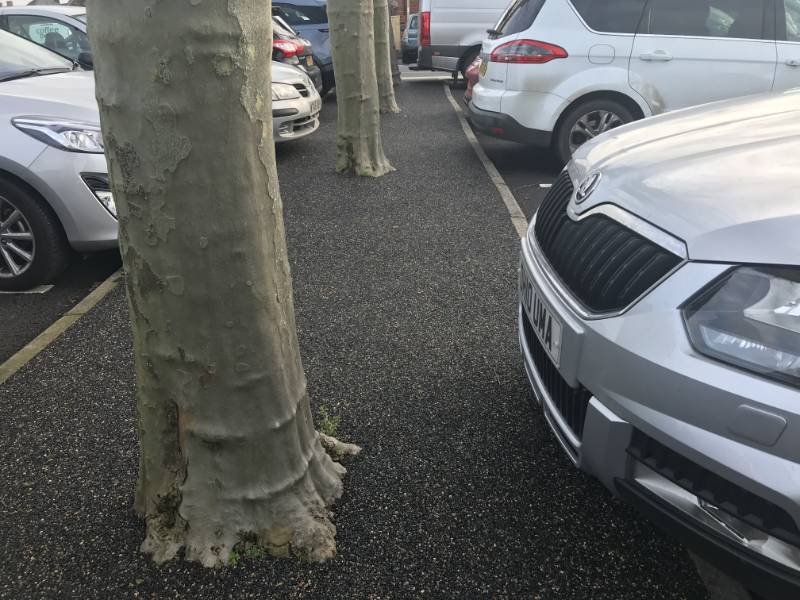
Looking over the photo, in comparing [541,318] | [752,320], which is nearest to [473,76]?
[541,318]

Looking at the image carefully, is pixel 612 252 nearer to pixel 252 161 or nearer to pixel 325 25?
pixel 252 161

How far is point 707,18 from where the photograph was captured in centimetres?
601

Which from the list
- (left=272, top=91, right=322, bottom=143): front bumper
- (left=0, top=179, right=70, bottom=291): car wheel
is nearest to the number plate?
(left=0, top=179, right=70, bottom=291): car wheel

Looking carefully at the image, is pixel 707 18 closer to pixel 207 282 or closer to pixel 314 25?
pixel 207 282

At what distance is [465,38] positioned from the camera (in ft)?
43.4

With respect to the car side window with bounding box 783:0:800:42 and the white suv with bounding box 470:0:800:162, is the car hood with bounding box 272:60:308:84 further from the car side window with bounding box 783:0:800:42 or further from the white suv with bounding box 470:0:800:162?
the car side window with bounding box 783:0:800:42

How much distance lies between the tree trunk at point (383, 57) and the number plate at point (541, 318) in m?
8.56

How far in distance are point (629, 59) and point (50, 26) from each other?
20.2ft

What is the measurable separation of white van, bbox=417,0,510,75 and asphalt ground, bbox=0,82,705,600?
1008cm

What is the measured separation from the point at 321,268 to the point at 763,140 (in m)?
2.92

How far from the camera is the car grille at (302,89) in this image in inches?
306

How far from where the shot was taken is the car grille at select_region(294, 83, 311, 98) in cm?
777

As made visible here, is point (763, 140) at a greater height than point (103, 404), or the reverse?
point (763, 140)

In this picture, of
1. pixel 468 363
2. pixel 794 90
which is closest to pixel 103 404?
pixel 468 363
